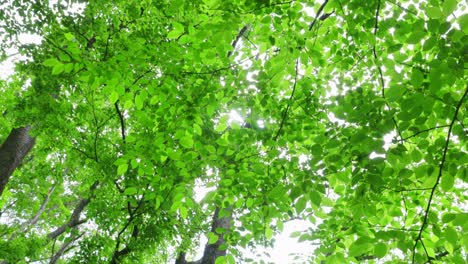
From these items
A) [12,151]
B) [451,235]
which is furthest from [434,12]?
[12,151]

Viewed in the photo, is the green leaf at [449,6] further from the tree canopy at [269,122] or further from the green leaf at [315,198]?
the green leaf at [315,198]

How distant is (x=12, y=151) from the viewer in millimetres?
7215

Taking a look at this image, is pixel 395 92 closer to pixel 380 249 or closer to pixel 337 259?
pixel 380 249

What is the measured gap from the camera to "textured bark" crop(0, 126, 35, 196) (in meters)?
7.04

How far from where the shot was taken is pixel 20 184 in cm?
1193

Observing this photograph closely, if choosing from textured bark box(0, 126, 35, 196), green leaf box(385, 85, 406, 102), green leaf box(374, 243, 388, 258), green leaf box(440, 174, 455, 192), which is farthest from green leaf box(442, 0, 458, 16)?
textured bark box(0, 126, 35, 196)

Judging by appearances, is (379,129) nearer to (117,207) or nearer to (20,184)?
(117,207)

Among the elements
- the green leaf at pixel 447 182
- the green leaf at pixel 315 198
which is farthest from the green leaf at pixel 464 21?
the green leaf at pixel 315 198

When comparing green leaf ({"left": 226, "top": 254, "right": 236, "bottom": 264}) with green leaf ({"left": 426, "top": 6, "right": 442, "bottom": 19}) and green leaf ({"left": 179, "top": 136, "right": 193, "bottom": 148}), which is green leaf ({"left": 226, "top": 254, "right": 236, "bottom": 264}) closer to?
green leaf ({"left": 179, "top": 136, "right": 193, "bottom": 148})

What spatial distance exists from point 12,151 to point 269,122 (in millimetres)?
5843

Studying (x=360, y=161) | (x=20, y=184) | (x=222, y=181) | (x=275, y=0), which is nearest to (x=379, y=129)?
(x=360, y=161)

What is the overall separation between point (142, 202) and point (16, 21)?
389cm

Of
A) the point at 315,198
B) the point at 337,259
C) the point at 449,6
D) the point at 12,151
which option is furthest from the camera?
the point at 12,151

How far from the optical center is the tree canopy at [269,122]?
201cm
